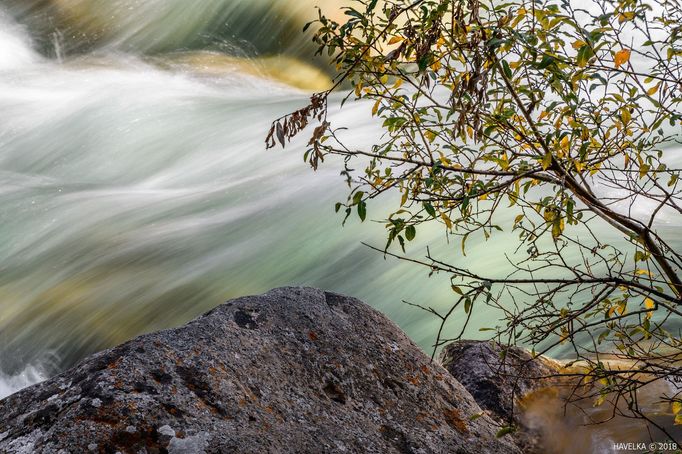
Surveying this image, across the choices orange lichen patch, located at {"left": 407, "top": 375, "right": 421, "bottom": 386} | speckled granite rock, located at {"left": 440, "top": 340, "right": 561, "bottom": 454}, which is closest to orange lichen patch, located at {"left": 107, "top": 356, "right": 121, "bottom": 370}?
orange lichen patch, located at {"left": 407, "top": 375, "right": 421, "bottom": 386}

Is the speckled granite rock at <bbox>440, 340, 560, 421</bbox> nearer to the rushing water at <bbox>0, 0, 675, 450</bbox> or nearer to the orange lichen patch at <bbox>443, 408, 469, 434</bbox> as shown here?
the orange lichen patch at <bbox>443, 408, 469, 434</bbox>

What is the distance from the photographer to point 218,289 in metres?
7.49

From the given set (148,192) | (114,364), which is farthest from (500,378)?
(148,192)

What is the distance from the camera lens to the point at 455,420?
312cm

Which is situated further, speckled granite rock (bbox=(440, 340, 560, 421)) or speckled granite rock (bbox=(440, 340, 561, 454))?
speckled granite rock (bbox=(440, 340, 560, 421))

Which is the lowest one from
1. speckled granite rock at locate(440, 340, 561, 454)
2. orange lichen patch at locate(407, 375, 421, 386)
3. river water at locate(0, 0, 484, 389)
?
river water at locate(0, 0, 484, 389)

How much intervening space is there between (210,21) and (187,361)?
11613 mm

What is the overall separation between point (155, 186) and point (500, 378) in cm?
689

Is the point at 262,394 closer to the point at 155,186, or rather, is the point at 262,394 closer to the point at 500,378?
the point at 500,378

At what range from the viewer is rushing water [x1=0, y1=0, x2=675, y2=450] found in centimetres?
720

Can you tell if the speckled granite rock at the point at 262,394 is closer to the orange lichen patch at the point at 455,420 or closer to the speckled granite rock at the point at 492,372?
the orange lichen patch at the point at 455,420

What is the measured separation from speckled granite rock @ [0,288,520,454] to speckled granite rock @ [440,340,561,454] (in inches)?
19.0

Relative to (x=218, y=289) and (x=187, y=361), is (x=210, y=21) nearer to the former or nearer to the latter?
(x=218, y=289)

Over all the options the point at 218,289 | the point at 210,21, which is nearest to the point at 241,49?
the point at 210,21
